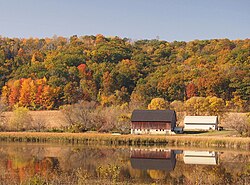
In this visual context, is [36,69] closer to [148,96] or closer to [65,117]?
[148,96]

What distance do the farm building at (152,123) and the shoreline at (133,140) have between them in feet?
35.4

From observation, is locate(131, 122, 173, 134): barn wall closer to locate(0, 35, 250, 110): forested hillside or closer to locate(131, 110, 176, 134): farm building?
locate(131, 110, 176, 134): farm building

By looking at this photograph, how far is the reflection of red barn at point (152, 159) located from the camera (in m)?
28.2

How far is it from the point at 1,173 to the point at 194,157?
50.0 feet

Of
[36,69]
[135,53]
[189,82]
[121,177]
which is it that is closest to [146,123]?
[189,82]

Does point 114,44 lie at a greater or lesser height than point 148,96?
greater

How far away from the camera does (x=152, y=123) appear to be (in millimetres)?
54812

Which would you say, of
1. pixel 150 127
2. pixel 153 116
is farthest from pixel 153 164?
pixel 153 116

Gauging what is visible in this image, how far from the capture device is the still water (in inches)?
859

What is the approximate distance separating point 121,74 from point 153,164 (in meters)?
59.3

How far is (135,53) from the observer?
355 ft

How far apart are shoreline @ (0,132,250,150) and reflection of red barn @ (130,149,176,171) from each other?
16.1ft

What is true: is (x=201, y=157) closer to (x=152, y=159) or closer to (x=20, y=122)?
(x=152, y=159)

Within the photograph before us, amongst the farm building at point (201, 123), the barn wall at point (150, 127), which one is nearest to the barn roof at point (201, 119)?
the farm building at point (201, 123)
